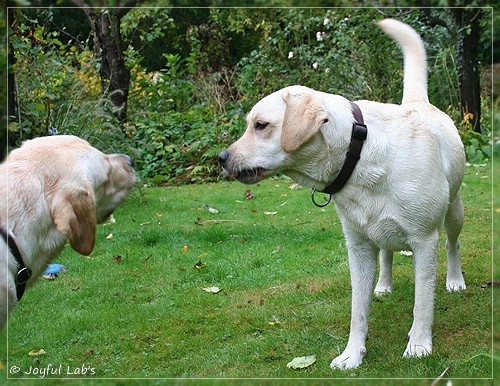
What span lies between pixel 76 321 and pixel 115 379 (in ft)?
2.47

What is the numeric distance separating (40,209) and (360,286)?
1.72 m

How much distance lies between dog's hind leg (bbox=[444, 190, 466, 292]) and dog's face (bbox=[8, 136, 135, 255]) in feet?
7.16

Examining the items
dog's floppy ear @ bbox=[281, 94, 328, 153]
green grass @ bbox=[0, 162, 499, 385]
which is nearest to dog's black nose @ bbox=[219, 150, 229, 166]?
dog's floppy ear @ bbox=[281, 94, 328, 153]

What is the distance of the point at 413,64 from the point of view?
362 cm

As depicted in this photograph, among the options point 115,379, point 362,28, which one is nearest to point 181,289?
point 115,379

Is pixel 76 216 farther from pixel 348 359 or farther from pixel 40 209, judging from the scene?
pixel 348 359

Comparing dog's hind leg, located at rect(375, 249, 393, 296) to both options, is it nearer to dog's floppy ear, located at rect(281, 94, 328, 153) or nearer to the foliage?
the foliage

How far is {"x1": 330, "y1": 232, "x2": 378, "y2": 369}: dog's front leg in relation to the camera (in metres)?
3.27

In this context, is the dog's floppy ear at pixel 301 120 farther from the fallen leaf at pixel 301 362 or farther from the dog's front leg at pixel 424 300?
the fallen leaf at pixel 301 362

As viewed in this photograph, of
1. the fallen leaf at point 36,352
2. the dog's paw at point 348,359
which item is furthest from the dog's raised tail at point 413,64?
the fallen leaf at point 36,352

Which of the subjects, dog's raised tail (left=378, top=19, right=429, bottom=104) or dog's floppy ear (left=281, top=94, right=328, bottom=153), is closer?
dog's floppy ear (left=281, top=94, right=328, bottom=153)

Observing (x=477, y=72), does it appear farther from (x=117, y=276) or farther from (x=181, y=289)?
(x=117, y=276)

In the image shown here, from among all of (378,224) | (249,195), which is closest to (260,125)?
(378,224)

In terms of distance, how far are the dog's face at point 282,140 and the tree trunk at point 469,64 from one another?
979 mm
